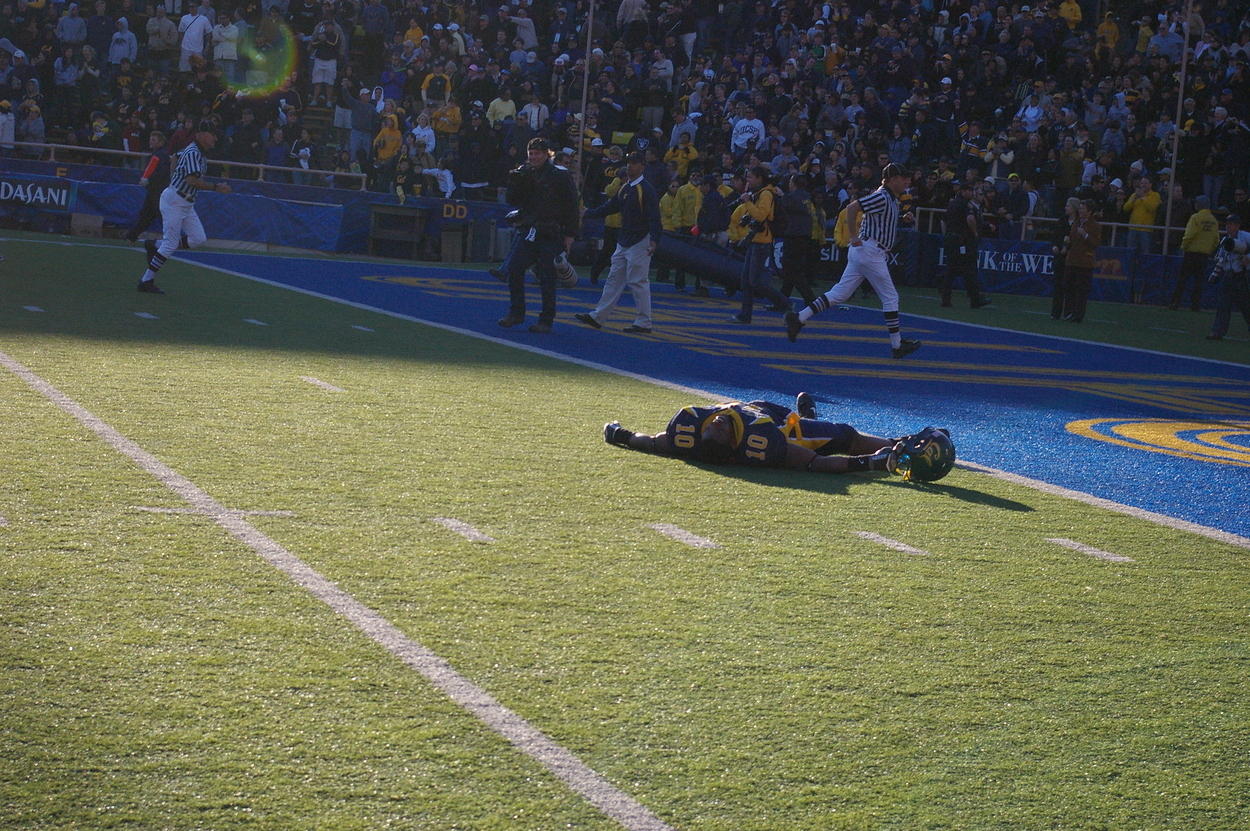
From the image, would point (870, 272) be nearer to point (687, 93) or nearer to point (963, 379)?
point (963, 379)

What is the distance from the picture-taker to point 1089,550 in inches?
268

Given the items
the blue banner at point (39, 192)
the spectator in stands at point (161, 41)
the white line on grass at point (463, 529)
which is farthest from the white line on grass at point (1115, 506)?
the spectator in stands at point (161, 41)

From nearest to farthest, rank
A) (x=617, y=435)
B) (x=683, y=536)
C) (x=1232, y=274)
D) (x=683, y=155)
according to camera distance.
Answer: (x=683, y=536)
(x=617, y=435)
(x=1232, y=274)
(x=683, y=155)

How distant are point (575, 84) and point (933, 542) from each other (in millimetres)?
27701

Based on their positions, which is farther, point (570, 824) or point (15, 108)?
point (15, 108)

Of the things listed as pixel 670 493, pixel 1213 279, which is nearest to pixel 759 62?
pixel 1213 279

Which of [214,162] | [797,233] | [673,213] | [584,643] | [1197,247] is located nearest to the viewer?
[584,643]

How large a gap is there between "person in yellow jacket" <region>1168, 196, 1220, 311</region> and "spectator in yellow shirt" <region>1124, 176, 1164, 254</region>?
0.81 metres

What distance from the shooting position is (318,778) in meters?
3.58

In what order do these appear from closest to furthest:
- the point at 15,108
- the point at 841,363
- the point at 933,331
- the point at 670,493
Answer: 1. the point at 670,493
2. the point at 841,363
3. the point at 933,331
4. the point at 15,108

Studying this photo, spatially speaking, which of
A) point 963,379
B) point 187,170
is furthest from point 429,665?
point 187,170

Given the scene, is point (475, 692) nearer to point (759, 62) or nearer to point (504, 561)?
point (504, 561)

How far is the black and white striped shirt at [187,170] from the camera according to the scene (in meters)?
16.3

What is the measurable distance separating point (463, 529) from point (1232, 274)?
1680cm
